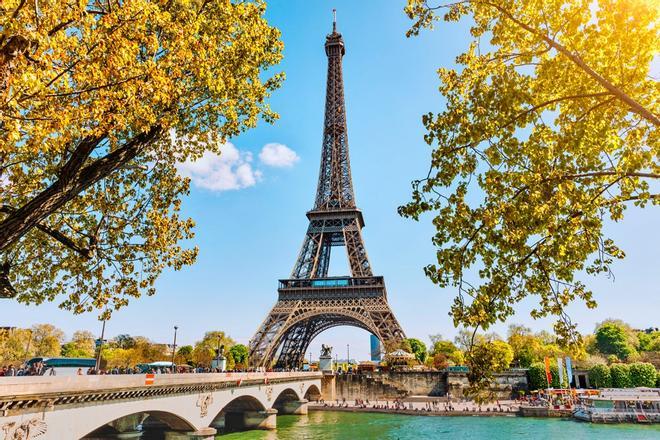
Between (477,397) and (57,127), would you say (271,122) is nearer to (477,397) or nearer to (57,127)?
(57,127)

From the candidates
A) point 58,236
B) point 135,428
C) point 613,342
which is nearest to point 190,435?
point 135,428

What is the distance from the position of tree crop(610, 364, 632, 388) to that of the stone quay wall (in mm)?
10578

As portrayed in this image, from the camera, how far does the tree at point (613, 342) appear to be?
76.1m

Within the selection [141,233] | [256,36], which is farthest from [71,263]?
[256,36]

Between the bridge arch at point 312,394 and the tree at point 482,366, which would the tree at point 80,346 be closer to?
the bridge arch at point 312,394

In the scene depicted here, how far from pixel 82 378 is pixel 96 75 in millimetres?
11394

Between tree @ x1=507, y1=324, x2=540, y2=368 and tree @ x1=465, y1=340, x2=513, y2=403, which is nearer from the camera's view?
tree @ x1=465, y1=340, x2=513, y2=403

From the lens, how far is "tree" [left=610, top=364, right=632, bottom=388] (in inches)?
2050

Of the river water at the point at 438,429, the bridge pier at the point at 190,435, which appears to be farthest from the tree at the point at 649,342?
the bridge pier at the point at 190,435

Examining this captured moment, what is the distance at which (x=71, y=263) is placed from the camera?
11836 millimetres

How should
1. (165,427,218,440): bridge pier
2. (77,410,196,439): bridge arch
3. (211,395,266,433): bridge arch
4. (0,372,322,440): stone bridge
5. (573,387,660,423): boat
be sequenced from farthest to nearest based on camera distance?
(573,387,660,423): boat < (211,395,266,433): bridge arch < (165,427,218,440): bridge pier < (77,410,196,439): bridge arch < (0,372,322,440): stone bridge

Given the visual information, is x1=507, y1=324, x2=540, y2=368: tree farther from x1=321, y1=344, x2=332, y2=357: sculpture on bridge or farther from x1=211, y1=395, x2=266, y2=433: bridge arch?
x1=211, y1=395, x2=266, y2=433: bridge arch

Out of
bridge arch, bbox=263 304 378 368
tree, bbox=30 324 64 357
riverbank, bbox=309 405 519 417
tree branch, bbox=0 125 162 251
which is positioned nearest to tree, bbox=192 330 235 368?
bridge arch, bbox=263 304 378 368

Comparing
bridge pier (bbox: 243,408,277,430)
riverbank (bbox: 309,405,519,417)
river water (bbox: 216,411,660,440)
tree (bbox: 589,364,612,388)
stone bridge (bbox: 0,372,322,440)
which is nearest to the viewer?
stone bridge (bbox: 0,372,322,440)
